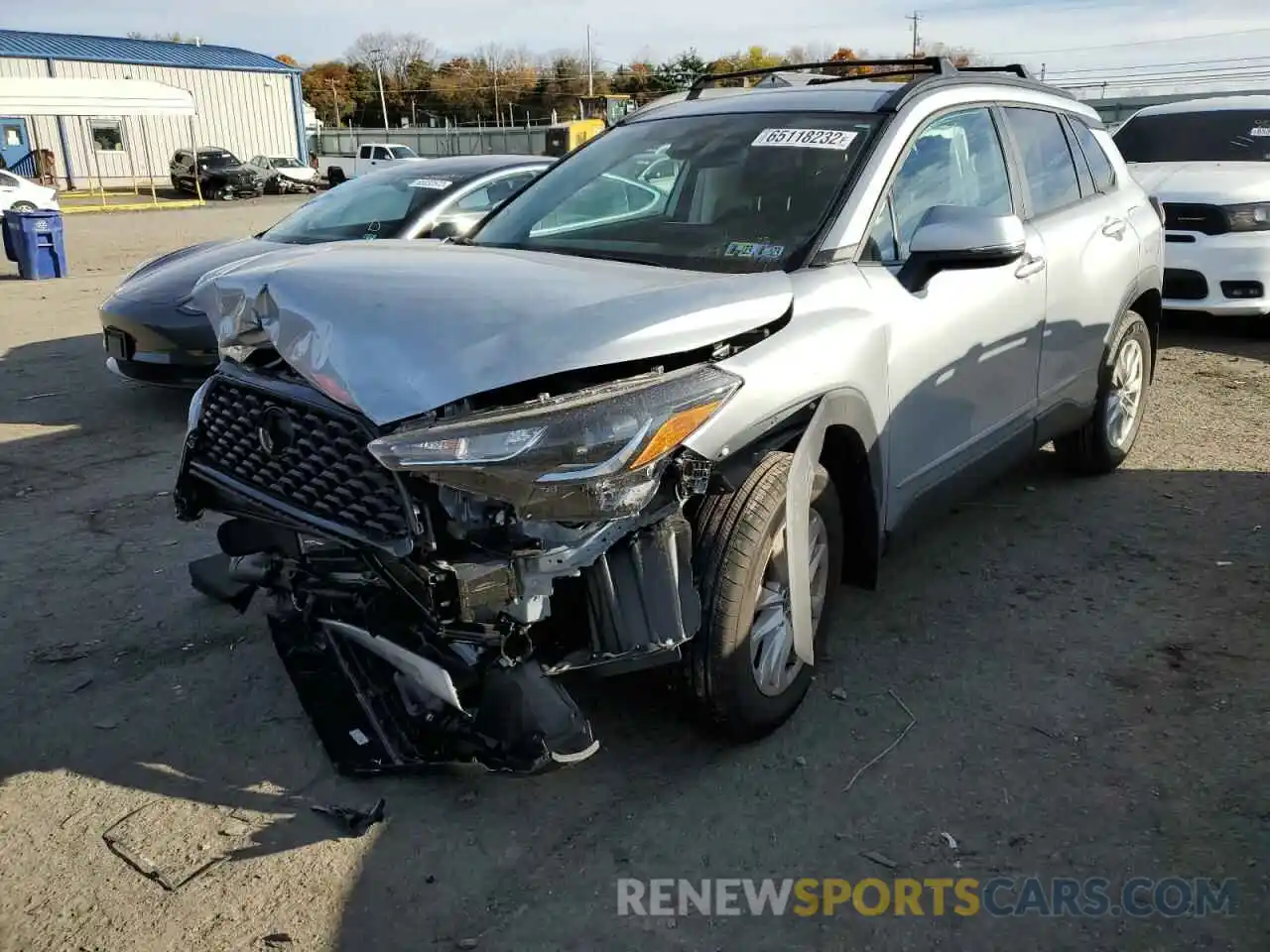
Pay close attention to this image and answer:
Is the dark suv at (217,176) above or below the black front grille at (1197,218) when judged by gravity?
above

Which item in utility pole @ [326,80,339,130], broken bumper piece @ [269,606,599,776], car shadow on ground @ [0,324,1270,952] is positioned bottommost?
car shadow on ground @ [0,324,1270,952]

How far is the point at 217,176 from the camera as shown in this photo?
33281mm

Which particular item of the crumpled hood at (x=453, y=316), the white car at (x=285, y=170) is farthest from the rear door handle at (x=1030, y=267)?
the white car at (x=285, y=170)

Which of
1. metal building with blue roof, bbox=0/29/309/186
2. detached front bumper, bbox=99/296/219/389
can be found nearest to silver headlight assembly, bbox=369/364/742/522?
detached front bumper, bbox=99/296/219/389

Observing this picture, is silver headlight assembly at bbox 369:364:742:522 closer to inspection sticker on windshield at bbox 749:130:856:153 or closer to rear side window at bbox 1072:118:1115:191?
inspection sticker on windshield at bbox 749:130:856:153

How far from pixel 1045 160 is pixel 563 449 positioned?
3159 mm

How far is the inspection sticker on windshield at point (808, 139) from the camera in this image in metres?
3.50

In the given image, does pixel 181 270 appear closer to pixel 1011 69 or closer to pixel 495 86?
pixel 1011 69

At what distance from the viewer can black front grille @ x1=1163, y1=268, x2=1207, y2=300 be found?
813 centimetres

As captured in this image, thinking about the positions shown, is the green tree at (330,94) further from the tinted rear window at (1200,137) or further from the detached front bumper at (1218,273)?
the detached front bumper at (1218,273)

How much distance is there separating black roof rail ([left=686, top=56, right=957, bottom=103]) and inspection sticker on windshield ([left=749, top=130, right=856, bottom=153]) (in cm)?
58

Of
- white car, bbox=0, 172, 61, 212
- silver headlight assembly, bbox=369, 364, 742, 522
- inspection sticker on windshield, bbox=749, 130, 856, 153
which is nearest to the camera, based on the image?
silver headlight assembly, bbox=369, 364, 742, 522

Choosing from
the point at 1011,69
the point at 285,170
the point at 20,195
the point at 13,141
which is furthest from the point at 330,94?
the point at 1011,69

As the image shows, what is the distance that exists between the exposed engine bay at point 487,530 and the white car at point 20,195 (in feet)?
80.0
